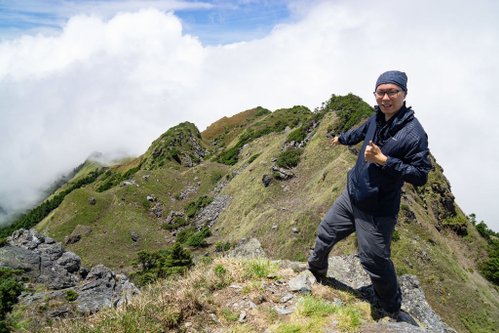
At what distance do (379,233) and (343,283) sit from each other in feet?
8.69

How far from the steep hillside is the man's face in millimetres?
18447

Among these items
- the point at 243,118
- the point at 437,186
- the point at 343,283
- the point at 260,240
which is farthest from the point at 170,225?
the point at 243,118

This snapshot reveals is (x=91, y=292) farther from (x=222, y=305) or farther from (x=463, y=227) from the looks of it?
→ (x=463, y=227)

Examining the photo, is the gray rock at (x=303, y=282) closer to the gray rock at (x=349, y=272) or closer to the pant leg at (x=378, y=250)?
the gray rock at (x=349, y=272)

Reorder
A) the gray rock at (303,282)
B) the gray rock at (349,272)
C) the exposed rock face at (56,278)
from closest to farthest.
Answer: the gray rock at (303,282) < the gray rock at (349,272) < the exposed rock face at (56,278)

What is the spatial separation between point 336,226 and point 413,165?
7.94 ft

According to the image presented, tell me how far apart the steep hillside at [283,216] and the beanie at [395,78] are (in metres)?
18.7

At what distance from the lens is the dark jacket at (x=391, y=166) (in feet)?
19.5

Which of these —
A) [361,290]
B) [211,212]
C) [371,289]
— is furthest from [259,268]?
[211,212]

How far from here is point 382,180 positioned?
6641mm

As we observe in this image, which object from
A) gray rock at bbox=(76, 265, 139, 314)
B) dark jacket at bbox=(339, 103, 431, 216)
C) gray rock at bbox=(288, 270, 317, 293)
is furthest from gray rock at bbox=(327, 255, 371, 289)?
gray rock at bbox=(76, 265, 139, 314)

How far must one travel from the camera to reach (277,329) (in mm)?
6684

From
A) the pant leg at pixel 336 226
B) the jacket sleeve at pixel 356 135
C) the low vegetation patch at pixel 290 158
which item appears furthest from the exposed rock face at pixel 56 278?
the low vegetation patch at pixel 290 158

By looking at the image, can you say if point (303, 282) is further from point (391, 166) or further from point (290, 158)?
point (290, 158)
